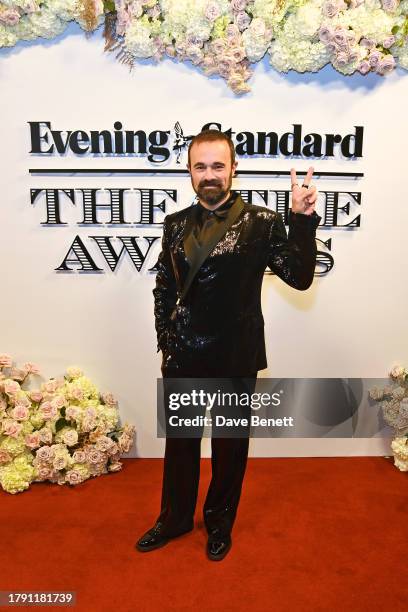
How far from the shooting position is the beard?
259cm

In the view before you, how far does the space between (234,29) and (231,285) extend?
164cm

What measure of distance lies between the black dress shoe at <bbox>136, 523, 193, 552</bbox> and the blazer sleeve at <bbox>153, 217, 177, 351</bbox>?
0.92 m

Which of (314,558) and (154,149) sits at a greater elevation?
(154,149)

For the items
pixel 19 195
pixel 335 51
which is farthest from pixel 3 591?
pixel 335 51

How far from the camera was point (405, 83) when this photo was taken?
3.53m

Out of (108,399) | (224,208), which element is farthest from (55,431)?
(224,208)

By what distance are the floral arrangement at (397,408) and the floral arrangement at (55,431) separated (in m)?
1.64

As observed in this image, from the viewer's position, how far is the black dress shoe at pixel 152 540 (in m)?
2.90

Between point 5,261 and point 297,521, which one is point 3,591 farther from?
point 5,261

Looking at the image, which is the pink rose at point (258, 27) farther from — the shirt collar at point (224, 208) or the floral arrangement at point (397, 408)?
the floral arrangement at point (397, 408)

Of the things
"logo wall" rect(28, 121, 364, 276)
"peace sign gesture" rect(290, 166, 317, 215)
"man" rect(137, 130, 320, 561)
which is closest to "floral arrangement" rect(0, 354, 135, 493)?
"logo wall" rect(28, 121, 364, 276)

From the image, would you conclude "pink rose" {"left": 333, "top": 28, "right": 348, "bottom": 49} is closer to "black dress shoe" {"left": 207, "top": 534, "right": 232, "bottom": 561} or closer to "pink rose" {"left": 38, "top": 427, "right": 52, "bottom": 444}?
"black dress shoe" {"left": 207, "top": 534, "right": 232, "bottom": 561}

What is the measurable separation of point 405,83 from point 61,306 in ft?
8.15

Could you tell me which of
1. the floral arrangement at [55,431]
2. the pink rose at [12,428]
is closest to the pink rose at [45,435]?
the floral arrangement at [55,431]
